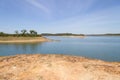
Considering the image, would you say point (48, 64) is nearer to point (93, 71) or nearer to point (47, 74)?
point (47, 74)

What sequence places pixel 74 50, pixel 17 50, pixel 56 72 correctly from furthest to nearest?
1. pixel 17 50
2. pixel 74 50
3. pixel 56 72

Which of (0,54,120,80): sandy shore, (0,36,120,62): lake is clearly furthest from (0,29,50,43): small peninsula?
(0,54,120,80): sandy shore

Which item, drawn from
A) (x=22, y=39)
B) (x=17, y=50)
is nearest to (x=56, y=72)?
(x=17, y=50)

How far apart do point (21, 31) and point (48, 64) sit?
97.2 m

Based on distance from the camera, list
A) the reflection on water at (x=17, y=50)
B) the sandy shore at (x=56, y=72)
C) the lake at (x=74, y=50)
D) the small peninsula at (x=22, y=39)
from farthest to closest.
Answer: the small peninsula at (x=22, y=39)
the reflection on water at (x=17, y=50)
the lake at (x=74, y=50)
the sandy shore at (x=56, y=72)

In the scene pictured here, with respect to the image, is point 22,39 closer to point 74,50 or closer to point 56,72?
point 74,50

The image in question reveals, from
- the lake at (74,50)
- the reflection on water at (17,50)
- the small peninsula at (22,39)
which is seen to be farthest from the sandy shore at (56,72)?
the small peninsula at (22,39)

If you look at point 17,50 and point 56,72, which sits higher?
point 56,72

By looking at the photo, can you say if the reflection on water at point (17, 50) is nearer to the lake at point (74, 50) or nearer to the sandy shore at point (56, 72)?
the lake at point (74, 50)

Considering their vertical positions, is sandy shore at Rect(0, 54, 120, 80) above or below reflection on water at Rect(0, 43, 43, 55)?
above

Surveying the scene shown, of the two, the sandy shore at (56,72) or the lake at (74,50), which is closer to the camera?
the sandy shore at (56,72)

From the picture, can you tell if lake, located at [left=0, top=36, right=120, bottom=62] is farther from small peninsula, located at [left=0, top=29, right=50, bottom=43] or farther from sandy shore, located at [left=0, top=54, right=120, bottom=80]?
small peninsula, located at [left=0, top=29, right=50, bottom=43]

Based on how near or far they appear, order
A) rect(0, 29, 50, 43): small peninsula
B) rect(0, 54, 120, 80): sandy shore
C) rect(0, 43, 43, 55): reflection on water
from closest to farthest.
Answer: rect(0, 54, 120, 80): sandy shore
rect(0, 43, 43, 55): reflection on water
rect(0, 29, 50, 43): small peninsula

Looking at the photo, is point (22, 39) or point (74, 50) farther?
point (22, 39)
